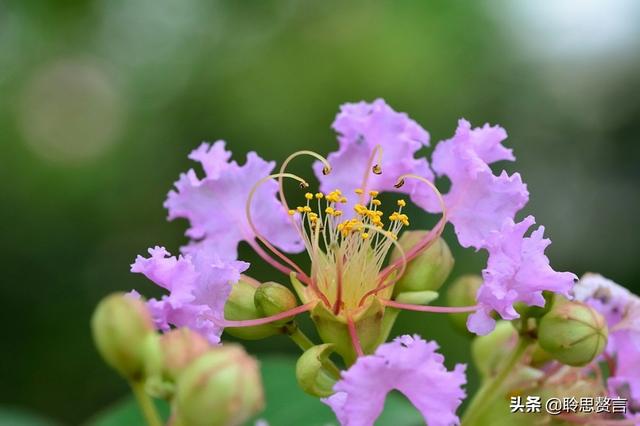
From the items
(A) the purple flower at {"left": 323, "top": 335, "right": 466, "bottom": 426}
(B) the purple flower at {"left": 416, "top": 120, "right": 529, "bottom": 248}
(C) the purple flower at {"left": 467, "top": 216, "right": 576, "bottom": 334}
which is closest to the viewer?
(A) the purple flower at {"left": 323, "top": 335, "right": 466, "bottom": 426}

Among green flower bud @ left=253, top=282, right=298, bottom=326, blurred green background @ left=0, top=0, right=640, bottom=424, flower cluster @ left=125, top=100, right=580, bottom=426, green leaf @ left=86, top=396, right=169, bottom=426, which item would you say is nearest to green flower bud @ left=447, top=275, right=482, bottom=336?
flower cluster @ left=125, top=100, right=580, bottom=426

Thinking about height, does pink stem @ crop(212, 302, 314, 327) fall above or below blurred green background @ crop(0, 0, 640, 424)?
below

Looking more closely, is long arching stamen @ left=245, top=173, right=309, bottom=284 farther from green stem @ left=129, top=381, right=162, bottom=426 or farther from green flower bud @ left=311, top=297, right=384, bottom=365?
green stem @ left=129, top=381, right=162, bottom=426

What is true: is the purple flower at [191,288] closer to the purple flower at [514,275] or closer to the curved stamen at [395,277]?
the curved stamen at [395,277]

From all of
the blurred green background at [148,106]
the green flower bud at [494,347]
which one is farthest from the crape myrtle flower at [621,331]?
the blurred green background at [148,106]

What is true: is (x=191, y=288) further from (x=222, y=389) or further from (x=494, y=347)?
(x=494, y=347)

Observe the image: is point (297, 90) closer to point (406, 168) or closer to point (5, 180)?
point (5, 180)

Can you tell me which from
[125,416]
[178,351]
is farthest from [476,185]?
[125,416]
